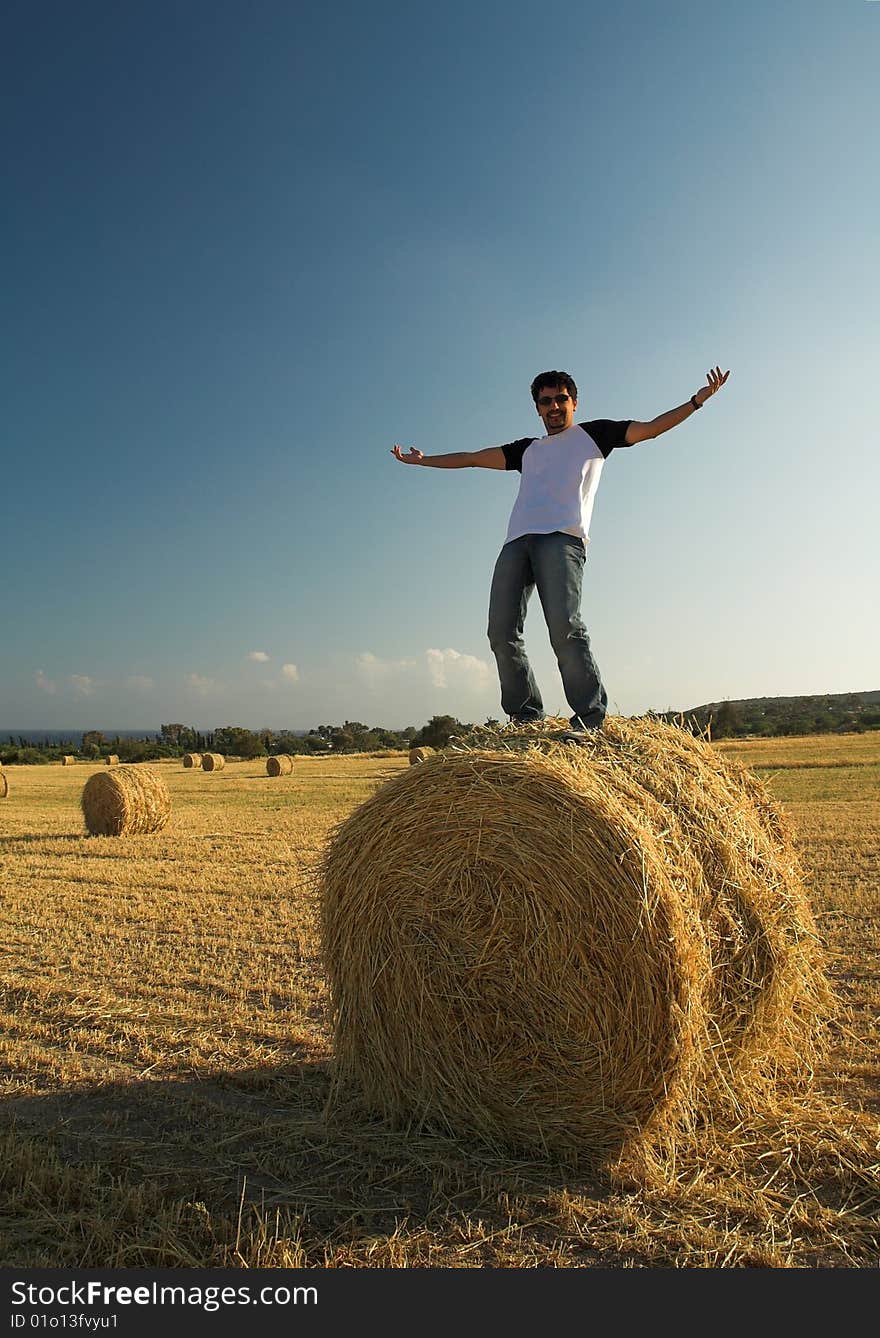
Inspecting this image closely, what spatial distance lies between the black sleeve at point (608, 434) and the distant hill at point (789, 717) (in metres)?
37.1

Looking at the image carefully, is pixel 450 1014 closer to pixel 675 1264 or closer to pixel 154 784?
pixel 675 1264

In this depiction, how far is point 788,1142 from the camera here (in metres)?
4.14

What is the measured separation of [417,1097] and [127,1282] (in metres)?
1.72

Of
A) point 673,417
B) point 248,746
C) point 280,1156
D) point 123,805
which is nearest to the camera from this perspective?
point 280,1156

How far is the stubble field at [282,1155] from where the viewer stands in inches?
131

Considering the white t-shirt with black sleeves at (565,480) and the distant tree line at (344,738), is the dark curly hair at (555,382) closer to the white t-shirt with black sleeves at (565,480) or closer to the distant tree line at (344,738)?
the white t-shirt with black sleeves at (565,480)

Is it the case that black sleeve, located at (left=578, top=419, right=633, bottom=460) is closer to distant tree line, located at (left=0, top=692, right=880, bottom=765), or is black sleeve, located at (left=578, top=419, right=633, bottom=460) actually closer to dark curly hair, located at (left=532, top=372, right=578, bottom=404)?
dark curly hair, located at (left=532, top=372, right=578, bottom=404)

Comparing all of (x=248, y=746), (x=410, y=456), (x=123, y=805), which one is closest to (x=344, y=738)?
(x=248, y=746)

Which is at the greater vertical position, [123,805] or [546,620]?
[546,620]

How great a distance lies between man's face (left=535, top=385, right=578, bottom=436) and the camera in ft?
17.7

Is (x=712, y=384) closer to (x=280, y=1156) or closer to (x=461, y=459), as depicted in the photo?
(x=461, y=459)

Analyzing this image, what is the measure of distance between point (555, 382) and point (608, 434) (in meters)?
0.48

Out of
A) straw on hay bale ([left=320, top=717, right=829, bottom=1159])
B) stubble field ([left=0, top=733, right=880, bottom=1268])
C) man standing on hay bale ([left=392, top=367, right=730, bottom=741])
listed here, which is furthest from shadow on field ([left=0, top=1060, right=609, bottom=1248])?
man standing on hay bale ([left=392, top=367, right=730, bottom=741])

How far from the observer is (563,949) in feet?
13.8
